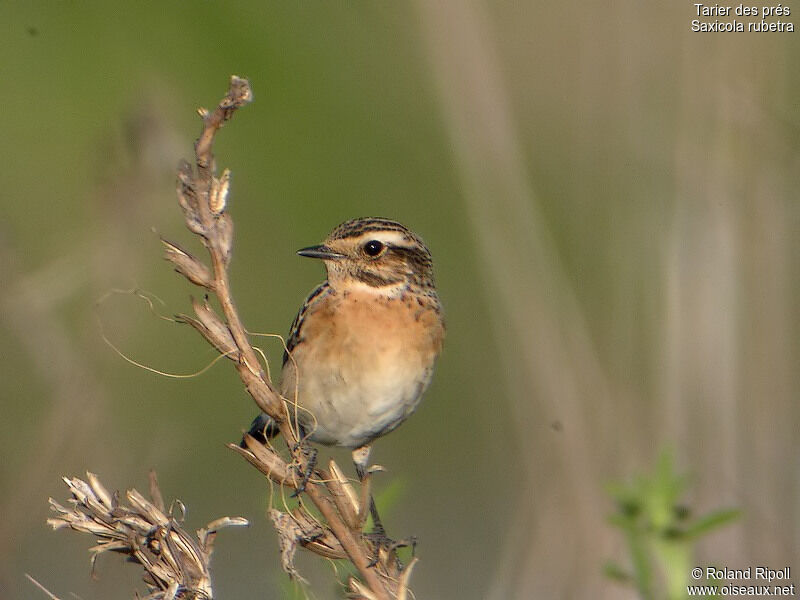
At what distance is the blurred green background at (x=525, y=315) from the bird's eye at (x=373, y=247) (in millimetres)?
507

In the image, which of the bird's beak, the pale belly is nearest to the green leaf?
the pale belly

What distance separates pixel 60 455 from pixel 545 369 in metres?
1.77

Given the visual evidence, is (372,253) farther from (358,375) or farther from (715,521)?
(715,521)

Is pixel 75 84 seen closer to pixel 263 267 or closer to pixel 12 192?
pixel 12 192

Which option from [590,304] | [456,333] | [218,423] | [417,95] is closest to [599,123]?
[590,304]

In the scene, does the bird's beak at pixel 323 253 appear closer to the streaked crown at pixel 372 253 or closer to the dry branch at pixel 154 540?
the streaked crown at pixel 372 253

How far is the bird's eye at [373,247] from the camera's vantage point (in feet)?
13.7

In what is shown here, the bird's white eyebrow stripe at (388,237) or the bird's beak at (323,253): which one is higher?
the bird's white eyebrow stripe at (388,237)

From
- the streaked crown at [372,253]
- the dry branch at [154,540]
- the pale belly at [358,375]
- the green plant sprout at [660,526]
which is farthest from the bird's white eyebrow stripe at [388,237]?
the dry branch at [154,540]

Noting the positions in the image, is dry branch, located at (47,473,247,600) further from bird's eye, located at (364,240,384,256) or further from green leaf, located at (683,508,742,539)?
bird's eye, located at (364,240,384,256)

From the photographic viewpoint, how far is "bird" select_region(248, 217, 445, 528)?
13.2 feet

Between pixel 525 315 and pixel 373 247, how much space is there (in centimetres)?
68

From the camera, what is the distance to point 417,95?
8320 mm

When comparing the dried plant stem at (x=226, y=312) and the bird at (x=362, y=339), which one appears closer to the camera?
the dried plant stem at (x=226, y=312)
